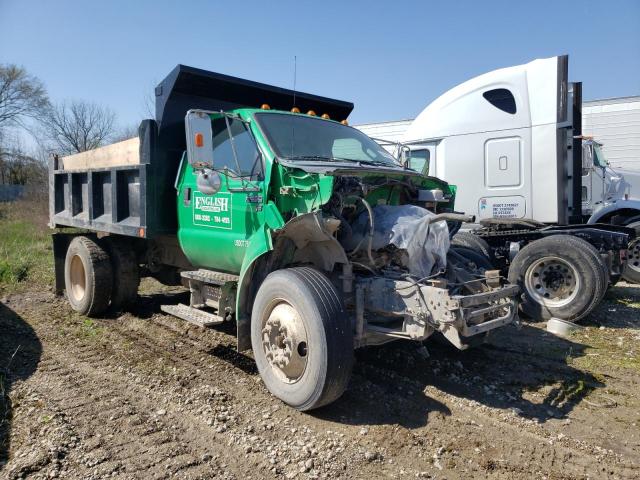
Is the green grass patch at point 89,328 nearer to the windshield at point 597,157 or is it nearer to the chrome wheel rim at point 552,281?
the chrome wheel rim at point 552,281

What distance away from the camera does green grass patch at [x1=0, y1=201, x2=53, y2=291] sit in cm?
924

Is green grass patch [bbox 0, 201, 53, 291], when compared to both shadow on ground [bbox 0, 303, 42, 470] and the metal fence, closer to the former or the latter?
shadow on ground [bbox 0, 303, 42, 470]

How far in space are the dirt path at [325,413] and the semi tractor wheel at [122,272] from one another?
3.04ft

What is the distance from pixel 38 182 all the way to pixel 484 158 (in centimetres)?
2850

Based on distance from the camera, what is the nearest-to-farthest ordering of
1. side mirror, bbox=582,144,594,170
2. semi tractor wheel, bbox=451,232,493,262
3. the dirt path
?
the dirt path → semi tractor wheel, bbox=451,232,493,262 → side mirror, bbox=582,144,594,170

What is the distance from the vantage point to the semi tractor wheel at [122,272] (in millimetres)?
6684

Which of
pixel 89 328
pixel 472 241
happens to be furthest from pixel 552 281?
pixel 89 328

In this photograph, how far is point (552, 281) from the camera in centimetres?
676

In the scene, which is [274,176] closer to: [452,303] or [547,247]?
[452,303]

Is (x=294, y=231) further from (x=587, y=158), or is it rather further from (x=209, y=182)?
(x=587, y=158)

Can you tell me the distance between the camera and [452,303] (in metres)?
3.50

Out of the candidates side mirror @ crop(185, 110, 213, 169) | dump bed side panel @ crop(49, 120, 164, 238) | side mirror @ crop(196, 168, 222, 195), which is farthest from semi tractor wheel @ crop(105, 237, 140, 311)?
side mirror @ crop(185, 110, 213, 169)

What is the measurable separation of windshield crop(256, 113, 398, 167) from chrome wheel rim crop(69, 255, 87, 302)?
3934 millimetres

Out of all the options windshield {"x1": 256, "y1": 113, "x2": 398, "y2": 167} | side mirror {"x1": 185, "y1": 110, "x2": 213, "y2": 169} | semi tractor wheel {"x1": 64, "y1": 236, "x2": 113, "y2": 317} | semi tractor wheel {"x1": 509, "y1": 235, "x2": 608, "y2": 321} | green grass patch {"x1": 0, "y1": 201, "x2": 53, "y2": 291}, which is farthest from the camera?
green grass patch {"x1": 0, "y1": 201, "x2": 53, "y2": 291}
